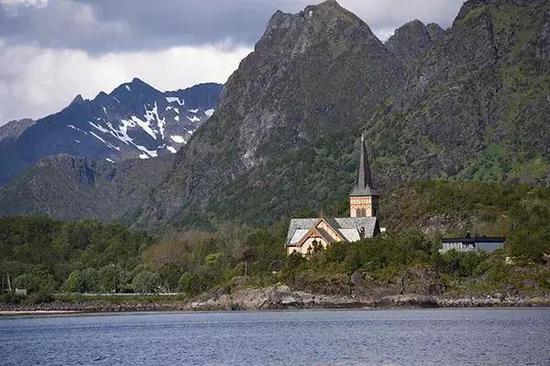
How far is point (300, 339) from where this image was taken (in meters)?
99.4

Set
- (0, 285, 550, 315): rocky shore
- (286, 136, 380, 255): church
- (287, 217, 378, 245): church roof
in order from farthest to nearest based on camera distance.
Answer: (287, 217, 378, 245): church roof → (286, 136, 380, 255): church → (0, 285, 550, 315): rocky shore

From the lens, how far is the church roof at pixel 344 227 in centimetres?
18512

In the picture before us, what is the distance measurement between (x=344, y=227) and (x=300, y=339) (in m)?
88.6

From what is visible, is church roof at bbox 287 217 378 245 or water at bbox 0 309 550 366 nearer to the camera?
water at bbox 0 309 550 366

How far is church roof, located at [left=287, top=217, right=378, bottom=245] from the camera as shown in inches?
7288

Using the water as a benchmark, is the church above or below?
above

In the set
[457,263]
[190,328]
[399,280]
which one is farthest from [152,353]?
[457,263]

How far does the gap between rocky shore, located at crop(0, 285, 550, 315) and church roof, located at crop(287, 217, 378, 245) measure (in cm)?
2005

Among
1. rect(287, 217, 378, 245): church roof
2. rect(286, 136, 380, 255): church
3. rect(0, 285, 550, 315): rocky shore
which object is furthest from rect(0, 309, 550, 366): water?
rect(287, 217, 378, 245): church roof

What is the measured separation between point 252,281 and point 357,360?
95.7 m

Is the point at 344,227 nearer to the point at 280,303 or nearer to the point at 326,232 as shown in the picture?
the point at 326,232

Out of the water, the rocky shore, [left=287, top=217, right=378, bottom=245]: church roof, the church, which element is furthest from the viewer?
[left=287, top=217, right=378, bottom=245]: church roof

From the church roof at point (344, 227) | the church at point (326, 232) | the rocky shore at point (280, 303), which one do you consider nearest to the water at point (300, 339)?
the rocky shore at point (280, 303)

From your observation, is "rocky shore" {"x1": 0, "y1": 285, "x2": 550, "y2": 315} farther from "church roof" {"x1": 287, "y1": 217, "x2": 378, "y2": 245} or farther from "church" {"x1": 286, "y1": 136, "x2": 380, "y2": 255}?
"church roof" {"x1": 287, "y1": 217, "x2": 378, "y2": 245}
